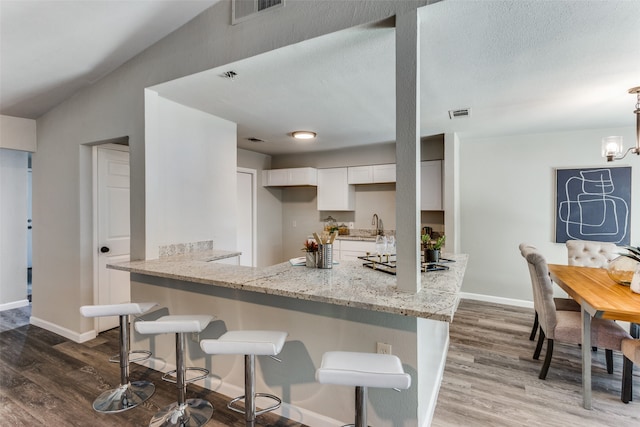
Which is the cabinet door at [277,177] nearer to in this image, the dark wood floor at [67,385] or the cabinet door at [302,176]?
the cabinet door at [302,176]

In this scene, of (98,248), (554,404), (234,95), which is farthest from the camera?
(98,248)

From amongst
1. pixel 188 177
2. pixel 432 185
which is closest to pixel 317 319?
pixel 188 177

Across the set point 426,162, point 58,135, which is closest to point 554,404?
point 426,162

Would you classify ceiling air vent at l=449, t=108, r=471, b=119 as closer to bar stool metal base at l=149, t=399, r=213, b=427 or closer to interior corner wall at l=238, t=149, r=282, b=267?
interior corner wall at l=238, t=149, r=282, b=267

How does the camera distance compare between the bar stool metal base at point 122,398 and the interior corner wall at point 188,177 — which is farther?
the interior corner wall at point 188,177

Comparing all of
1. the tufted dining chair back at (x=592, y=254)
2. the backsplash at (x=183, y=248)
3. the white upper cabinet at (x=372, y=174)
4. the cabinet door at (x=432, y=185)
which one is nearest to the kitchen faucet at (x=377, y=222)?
the white upper cabinet at (x=372, y=174)

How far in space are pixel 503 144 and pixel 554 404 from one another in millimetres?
3315

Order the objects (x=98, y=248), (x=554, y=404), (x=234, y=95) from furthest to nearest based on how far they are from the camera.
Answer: (x=98, y=248)
(x=234, y=95)
(x=554, y=404)

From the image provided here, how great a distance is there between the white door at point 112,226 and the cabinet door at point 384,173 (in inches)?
134

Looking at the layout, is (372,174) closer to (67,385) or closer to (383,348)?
(383,348)

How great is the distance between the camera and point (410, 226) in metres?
1.71

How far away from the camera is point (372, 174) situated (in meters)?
5.03

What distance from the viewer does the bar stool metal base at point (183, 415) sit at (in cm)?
200

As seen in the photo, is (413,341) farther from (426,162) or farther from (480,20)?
(426,162)
